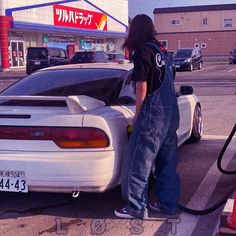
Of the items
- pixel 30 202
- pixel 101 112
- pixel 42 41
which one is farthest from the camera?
pixel 42 41

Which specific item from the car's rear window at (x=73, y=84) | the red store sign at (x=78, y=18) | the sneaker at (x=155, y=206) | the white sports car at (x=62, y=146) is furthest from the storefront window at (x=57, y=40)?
the sneaker at (x=155, y=206)

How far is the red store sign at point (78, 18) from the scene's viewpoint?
3894 cm

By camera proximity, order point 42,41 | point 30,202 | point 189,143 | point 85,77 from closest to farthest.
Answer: point 30,202 < point 85,77 < point 189,143 < point 42,41

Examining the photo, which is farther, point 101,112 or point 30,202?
point 30,202

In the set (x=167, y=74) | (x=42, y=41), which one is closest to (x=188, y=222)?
(x=167, y=74)

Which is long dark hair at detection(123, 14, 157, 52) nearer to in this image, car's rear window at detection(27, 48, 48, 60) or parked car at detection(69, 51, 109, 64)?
parked car at detection(69, 51, 109, 64)

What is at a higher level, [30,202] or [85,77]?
[85,77]

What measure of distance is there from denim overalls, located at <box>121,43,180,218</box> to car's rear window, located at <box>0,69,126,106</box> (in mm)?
755

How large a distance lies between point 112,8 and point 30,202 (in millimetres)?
45764

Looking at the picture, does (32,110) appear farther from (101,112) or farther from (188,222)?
(188,222)

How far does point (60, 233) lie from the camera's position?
4066 millimetres

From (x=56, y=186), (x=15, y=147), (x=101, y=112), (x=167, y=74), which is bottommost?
(x=56, y=186)

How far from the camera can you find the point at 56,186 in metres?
4.16

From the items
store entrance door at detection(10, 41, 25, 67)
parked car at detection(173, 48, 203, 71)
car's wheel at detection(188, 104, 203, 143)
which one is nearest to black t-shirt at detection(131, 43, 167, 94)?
car's wheel at detection(188, 104, 203, 143)
